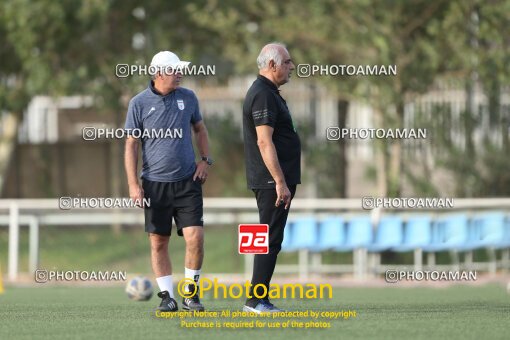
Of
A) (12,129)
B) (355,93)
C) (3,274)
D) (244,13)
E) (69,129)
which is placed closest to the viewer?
(3,274)

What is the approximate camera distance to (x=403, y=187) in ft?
76.4

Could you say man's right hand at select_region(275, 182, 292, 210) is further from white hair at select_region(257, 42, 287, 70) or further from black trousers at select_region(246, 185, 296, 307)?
white hair at select_region(257, 42, 287, 70)

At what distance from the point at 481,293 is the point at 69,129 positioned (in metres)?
15.4

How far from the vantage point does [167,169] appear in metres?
10.2

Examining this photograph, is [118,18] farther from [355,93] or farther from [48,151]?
[355,93]

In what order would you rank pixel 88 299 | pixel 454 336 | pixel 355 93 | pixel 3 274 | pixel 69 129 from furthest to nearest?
1. pixel 69 129
2. pixel 355 93
3. pixel 3 274
4. pixel 88 299
5. pixel 454 336

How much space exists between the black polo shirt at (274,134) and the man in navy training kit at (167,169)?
61 centimetres

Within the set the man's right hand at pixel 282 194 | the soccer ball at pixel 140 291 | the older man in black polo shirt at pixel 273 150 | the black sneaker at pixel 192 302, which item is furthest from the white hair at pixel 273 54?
the soccer ball at pixel 140 291

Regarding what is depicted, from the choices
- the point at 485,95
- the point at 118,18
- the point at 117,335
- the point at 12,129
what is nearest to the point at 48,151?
the point at 12,129

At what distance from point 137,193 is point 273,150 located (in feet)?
4.08

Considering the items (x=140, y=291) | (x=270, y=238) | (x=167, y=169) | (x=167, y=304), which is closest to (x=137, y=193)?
(x=167, y=169)

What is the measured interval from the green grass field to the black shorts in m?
0.77

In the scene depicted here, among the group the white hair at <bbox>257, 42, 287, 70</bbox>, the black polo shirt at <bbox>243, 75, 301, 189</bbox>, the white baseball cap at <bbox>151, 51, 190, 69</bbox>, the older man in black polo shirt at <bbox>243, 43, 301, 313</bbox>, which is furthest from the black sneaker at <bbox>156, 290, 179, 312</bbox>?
the white hair at <bbox>257, 42, 287, 70</bbox>

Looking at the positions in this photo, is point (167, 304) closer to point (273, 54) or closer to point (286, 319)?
point (286, 319)
